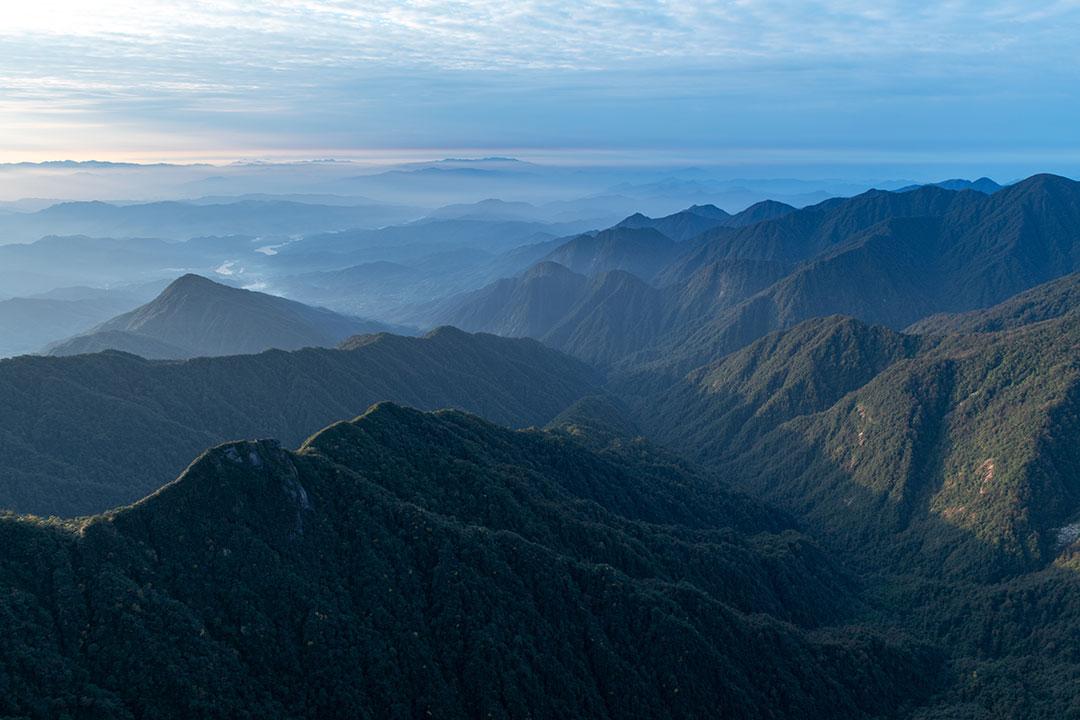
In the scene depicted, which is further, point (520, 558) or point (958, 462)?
point (958, 462)

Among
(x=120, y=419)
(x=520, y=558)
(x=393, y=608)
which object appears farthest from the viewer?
(x=120, y=419)

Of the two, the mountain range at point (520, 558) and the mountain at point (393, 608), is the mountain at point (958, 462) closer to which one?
the mountain range at point (520, 558)

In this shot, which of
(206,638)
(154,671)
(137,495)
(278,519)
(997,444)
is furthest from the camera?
(997,444)

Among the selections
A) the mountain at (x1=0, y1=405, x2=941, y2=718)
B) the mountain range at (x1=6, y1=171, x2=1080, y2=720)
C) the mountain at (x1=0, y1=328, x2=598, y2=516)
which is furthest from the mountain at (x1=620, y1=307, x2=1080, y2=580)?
the mountain at (x1=0, y1=328, x2=598, y2=516)

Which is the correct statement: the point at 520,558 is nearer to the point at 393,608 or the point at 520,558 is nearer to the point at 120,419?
the point at 393,608

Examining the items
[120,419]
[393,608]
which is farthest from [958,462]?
[120,419]

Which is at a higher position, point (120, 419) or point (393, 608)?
point (393, 608)

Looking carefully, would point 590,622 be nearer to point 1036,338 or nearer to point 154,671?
point 154,671

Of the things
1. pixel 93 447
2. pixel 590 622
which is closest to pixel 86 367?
pixel 93 447

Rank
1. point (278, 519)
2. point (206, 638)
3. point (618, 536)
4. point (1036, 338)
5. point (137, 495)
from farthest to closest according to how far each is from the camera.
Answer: point (1036, 338) < point (137, 495) < point (618, 536) < point (278, 519) < point (206, 638)

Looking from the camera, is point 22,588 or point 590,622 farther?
point 590,622
